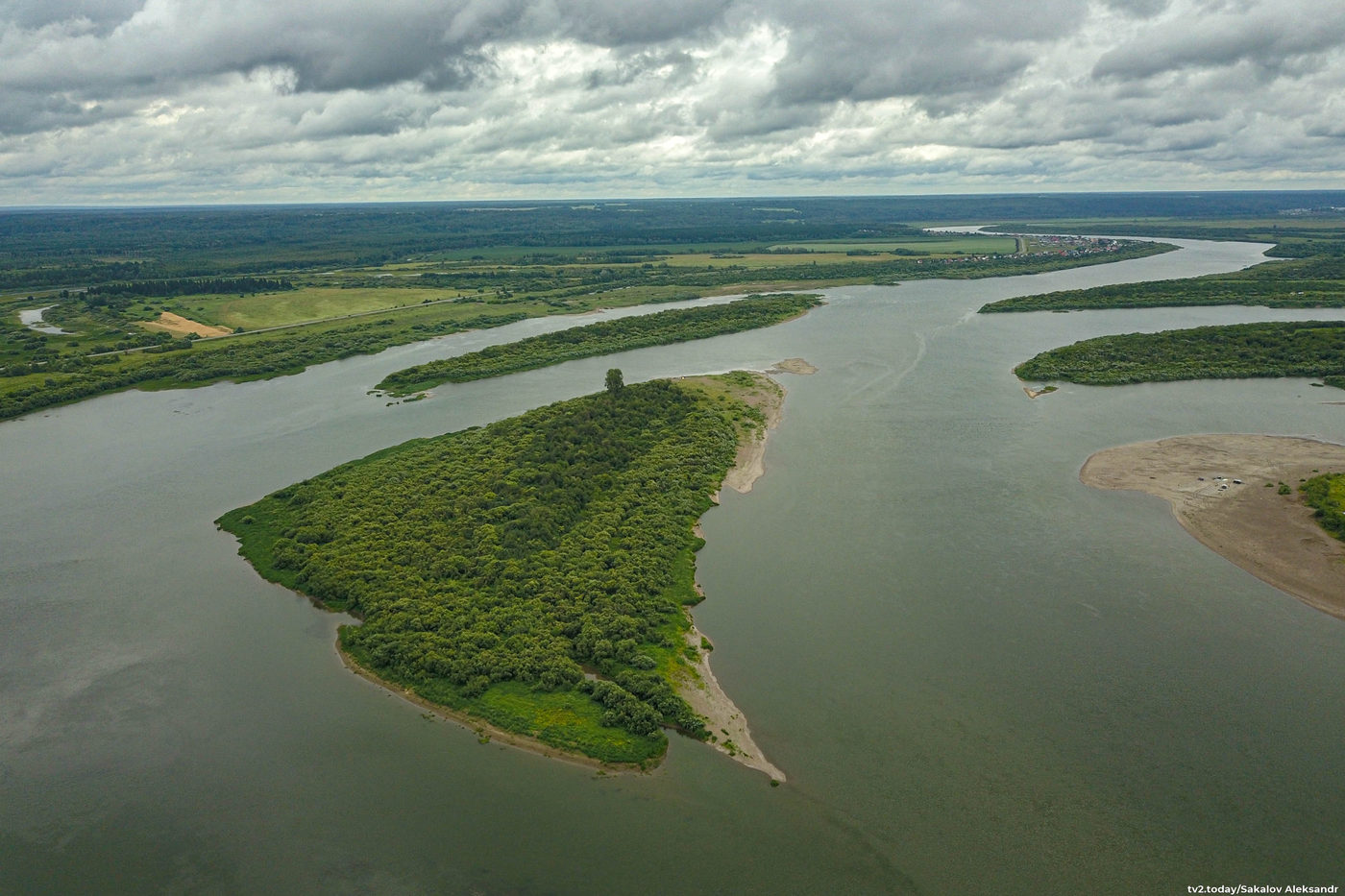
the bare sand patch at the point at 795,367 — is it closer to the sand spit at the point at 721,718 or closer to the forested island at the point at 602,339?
the forested island at the point at 602,339

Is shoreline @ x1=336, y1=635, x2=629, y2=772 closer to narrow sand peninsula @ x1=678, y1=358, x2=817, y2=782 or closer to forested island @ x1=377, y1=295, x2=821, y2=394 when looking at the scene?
narrow sand peninsula @ x1=678, y1=358, x2=817, y2=782

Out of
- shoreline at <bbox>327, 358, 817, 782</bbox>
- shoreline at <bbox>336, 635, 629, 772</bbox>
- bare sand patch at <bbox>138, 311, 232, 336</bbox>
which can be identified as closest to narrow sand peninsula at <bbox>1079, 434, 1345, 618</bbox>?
shoreline at <bbox>327, 358, 817, 782</bbox>

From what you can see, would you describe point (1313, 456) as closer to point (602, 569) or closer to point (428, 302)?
point (602, 569)

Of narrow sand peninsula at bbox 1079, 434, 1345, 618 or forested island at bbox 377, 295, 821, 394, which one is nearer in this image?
narrow sand peninsula at bbox 1079, 434, 1345, 618

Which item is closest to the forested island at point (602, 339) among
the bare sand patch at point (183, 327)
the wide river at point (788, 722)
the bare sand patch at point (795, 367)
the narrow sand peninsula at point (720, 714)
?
the bare sand patch at point (795, 367)

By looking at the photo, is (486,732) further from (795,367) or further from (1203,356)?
(1203,356)

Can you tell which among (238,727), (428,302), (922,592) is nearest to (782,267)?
(428,302)
